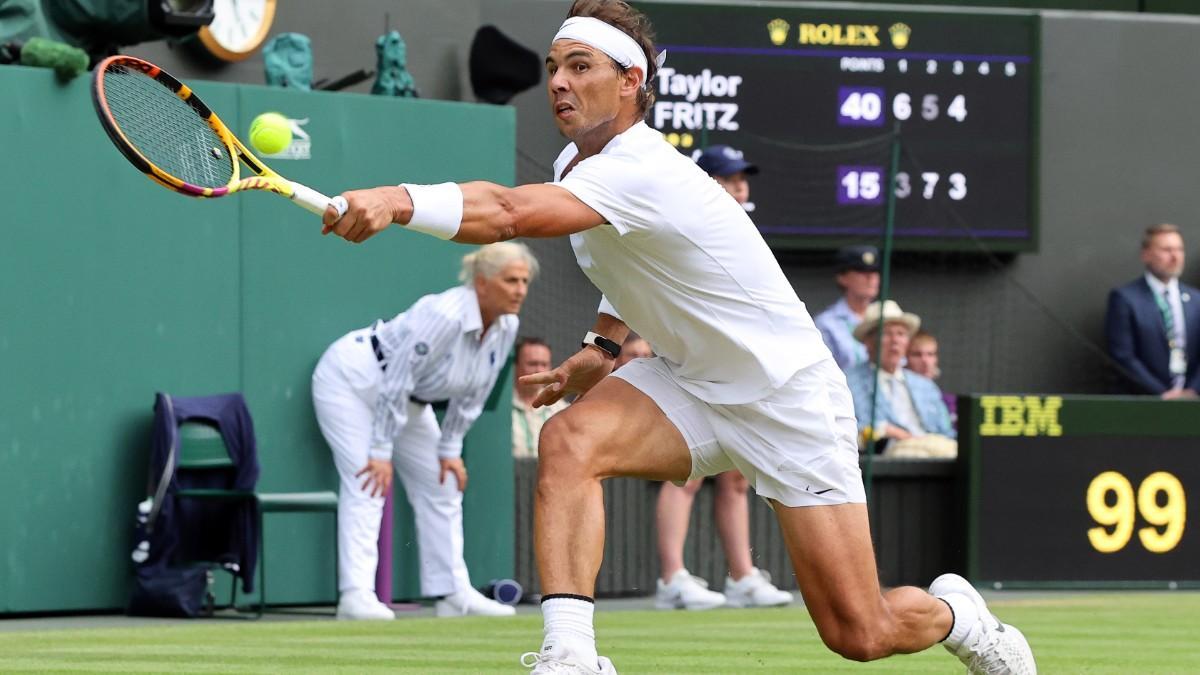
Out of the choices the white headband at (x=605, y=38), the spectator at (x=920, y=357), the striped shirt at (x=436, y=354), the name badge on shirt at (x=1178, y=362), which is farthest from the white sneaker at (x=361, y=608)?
the name badge on shirt at (x=1178, y=362)

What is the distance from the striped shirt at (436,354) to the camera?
10.9m

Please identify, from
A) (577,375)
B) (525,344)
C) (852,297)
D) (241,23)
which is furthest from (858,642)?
(241,23)

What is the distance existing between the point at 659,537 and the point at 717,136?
12.1 ft

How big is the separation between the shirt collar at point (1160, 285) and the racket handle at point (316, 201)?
1096 centimetres

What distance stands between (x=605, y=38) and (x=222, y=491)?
5457 millimetres

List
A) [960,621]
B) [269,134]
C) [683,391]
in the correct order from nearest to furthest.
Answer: [683,391] → [960,621] → [269,134]

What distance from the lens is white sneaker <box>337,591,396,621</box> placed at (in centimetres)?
1077

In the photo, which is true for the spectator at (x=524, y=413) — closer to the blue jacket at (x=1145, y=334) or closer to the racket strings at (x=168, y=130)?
the blue jacket at (x=1145, y=334)

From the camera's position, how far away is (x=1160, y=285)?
14.8m

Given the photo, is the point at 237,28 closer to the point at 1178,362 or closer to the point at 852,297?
the point at 852,297

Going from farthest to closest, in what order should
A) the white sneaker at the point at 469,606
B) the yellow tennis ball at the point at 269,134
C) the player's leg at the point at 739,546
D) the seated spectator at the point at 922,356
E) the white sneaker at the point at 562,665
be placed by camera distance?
the seated spectator at the point at 922,356 < the player's leg at the point at 739,546 < the white sneaker at the point at 469,606 < the yellow tennis ball at the point at 269,134 < the white sneaker at the point at 562,665

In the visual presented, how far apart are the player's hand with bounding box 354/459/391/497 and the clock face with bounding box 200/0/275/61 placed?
341cm

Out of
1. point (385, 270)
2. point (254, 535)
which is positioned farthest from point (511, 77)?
point (254, 535)

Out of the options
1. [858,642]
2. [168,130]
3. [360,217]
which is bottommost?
[858,642]
